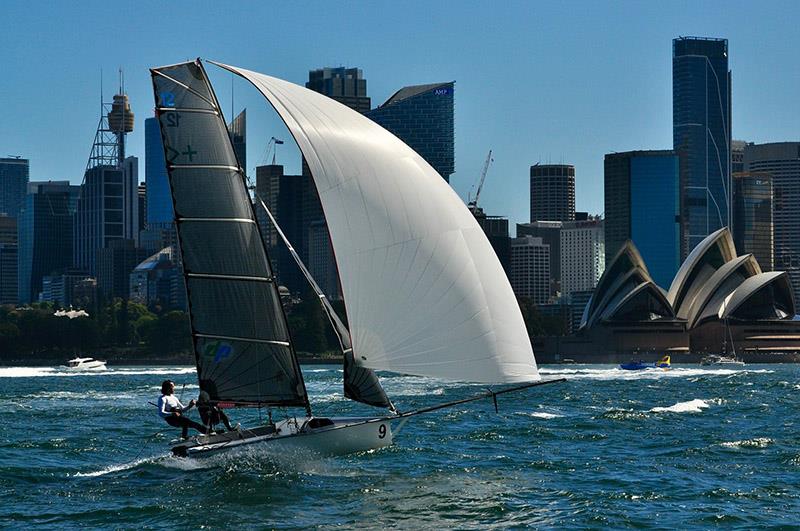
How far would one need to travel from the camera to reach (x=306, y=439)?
24.6m

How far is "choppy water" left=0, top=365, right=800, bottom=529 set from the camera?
71.7 feet

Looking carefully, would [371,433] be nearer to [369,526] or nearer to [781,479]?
[369,526]

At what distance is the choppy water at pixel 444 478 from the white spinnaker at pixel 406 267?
2.32 meters

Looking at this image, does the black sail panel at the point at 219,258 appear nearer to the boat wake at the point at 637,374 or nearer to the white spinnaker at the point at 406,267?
the white spinnaker at the point at 406,267

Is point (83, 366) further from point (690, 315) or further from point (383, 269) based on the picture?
point (383, 269)

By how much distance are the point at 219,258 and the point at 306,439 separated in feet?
12.0

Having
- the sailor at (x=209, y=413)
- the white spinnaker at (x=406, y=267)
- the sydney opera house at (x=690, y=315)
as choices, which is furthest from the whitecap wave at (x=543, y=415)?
the sydney opera house at (x=690, y=315)

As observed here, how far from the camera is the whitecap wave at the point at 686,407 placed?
151 feet

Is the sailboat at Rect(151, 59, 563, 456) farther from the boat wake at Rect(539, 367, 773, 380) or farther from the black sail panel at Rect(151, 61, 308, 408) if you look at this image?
the boat wake at Rect(539, 367, 773, 380)

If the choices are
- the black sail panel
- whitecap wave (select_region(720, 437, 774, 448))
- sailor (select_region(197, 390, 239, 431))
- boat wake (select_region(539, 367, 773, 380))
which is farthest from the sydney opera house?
sailor (select_region(197, 390, 239, 431))

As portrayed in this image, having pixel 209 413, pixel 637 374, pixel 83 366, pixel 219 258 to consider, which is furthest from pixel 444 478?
pixel 83 366

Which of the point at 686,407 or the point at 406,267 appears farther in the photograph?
the point at 686,407

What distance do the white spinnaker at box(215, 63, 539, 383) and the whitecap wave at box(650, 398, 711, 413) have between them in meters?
23.1

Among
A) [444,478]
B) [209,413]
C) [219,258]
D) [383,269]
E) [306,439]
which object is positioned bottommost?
[444,478]
